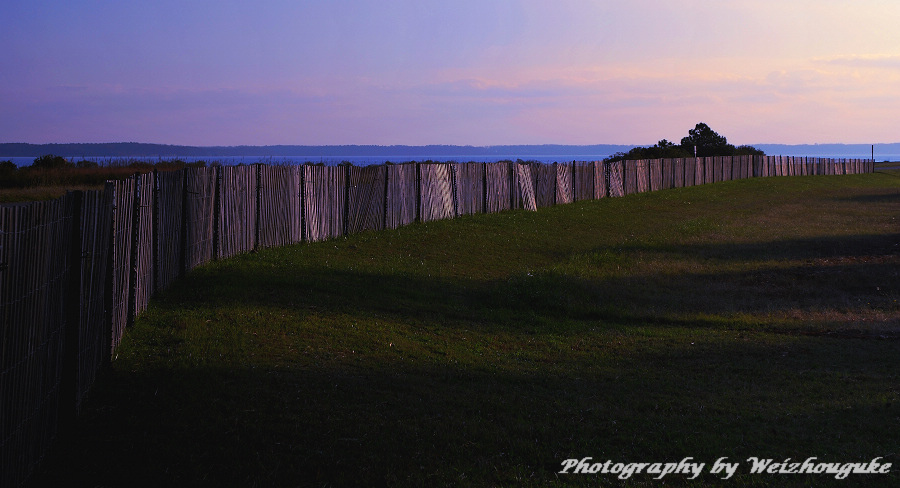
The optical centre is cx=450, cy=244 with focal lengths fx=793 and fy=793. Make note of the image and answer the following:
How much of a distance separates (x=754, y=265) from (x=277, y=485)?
14.8 metres

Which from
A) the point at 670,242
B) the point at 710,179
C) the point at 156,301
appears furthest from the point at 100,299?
the point at 710,179

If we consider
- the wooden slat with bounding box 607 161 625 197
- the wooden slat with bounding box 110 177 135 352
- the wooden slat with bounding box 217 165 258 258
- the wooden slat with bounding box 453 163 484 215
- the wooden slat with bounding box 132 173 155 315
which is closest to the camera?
the wooden slat with bounding box 110 177 135 352

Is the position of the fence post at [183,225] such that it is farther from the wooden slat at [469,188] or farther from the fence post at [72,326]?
the wooden slat at [469,188]

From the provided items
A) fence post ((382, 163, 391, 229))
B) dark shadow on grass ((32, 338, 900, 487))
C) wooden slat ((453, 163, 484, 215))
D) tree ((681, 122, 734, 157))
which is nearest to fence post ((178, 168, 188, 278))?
dark shadow on grass ((32, 338, 900, 487))

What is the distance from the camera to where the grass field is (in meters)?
5.53

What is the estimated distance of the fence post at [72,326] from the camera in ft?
18.7

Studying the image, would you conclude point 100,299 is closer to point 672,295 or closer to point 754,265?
point 672,295

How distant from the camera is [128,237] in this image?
327 inches

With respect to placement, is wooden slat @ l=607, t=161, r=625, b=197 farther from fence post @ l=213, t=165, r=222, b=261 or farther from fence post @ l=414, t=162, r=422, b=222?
fence post @ l=213, t=165, r=222, b=261

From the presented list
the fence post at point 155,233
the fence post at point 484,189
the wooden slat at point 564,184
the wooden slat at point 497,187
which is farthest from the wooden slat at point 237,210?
the wooden slat at point 564,184

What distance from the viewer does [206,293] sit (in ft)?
35.0

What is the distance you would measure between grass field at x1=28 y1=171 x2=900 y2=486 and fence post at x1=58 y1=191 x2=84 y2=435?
0.62ft

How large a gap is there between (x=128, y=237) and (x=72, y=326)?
2642 millimetres

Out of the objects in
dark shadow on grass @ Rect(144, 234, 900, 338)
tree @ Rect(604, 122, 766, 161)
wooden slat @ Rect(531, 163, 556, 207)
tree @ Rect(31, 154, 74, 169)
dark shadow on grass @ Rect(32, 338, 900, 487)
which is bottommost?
dark shadow on grass @ Rect(32, 338, 900, 487)
